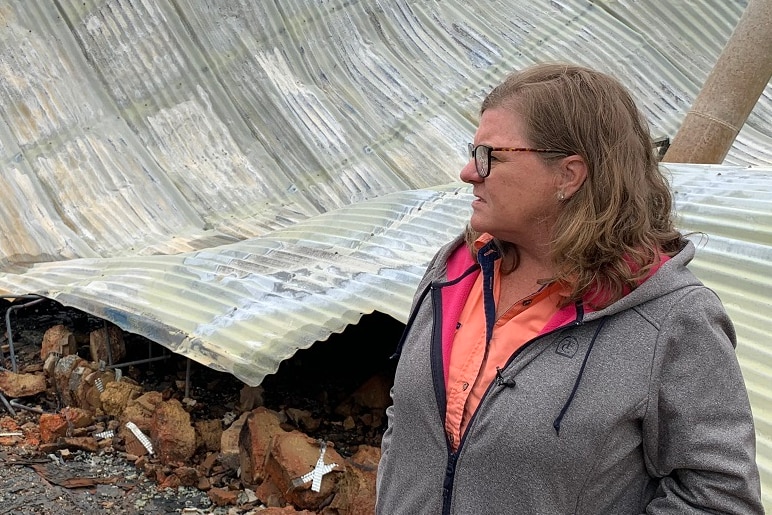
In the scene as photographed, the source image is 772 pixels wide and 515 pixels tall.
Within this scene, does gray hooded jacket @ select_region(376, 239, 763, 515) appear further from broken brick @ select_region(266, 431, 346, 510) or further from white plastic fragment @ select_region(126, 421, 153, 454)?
white plastic fragment @ select_region(126, 421, 153, 454)

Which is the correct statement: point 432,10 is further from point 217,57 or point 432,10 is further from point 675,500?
point 675,500

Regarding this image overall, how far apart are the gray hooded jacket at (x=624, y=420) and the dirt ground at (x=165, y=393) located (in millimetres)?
3078

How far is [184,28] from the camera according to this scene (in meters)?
9.34

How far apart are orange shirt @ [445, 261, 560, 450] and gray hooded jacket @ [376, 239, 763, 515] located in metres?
0.05

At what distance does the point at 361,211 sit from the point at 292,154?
307 centimetres

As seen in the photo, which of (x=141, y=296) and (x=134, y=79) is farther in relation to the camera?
(x=134, y=79)

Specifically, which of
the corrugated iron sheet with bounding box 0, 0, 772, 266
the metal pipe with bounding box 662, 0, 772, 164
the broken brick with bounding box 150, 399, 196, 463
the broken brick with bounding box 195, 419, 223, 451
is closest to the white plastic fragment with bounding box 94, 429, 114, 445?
the broken brick with bounding box 150, 399, 196, 463

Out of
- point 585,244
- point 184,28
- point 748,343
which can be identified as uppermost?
point 184,28

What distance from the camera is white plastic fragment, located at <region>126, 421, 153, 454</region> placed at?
188 inches

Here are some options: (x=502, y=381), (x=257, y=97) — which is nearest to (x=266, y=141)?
(x=257, y=97)

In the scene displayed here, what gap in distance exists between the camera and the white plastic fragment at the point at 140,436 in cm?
477

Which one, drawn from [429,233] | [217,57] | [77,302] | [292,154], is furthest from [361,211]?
[217,57]

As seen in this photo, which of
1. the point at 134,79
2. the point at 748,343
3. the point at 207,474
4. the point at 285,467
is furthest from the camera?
the point at 134,79

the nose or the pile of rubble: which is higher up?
the nose
